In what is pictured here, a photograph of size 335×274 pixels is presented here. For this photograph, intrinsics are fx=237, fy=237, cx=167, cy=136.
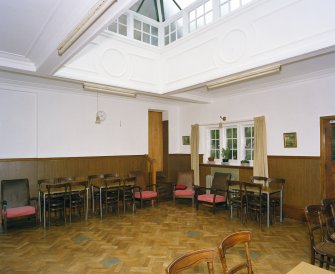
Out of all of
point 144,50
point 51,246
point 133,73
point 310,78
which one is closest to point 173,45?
point 144,50

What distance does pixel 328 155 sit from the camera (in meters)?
4.96

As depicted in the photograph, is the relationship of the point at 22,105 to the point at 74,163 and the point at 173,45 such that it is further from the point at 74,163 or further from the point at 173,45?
the point at 173,45

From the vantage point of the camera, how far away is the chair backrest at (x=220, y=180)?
6.30 m

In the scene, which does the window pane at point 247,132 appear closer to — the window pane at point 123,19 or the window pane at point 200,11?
the window pane at point 200,11

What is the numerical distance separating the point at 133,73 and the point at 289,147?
3950 mm

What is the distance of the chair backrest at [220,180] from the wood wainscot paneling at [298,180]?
114 centimetres

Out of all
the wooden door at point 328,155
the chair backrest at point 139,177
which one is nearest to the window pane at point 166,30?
the chair backrest at point 139,177

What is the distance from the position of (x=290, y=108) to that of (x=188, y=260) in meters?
5.05

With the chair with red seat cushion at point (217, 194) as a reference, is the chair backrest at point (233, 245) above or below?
above

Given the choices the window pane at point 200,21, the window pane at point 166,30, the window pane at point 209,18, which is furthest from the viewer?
the window pane at point 166,30

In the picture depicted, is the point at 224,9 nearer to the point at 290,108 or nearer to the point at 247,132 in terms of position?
the point at 290,108

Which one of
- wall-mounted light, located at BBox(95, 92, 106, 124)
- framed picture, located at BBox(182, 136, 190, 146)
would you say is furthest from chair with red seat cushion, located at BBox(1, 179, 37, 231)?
framed picture, located at BBox(182, 136, 190, 146)

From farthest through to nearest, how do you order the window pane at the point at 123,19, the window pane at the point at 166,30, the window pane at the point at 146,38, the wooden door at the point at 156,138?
the wooden door at the point at 156,138 < the window pane at the point at 166,30 < the window pane at the point at 146,38 < the window pane at the point at 123,19

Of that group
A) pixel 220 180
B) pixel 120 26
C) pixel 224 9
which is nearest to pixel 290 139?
pixel 220 180
